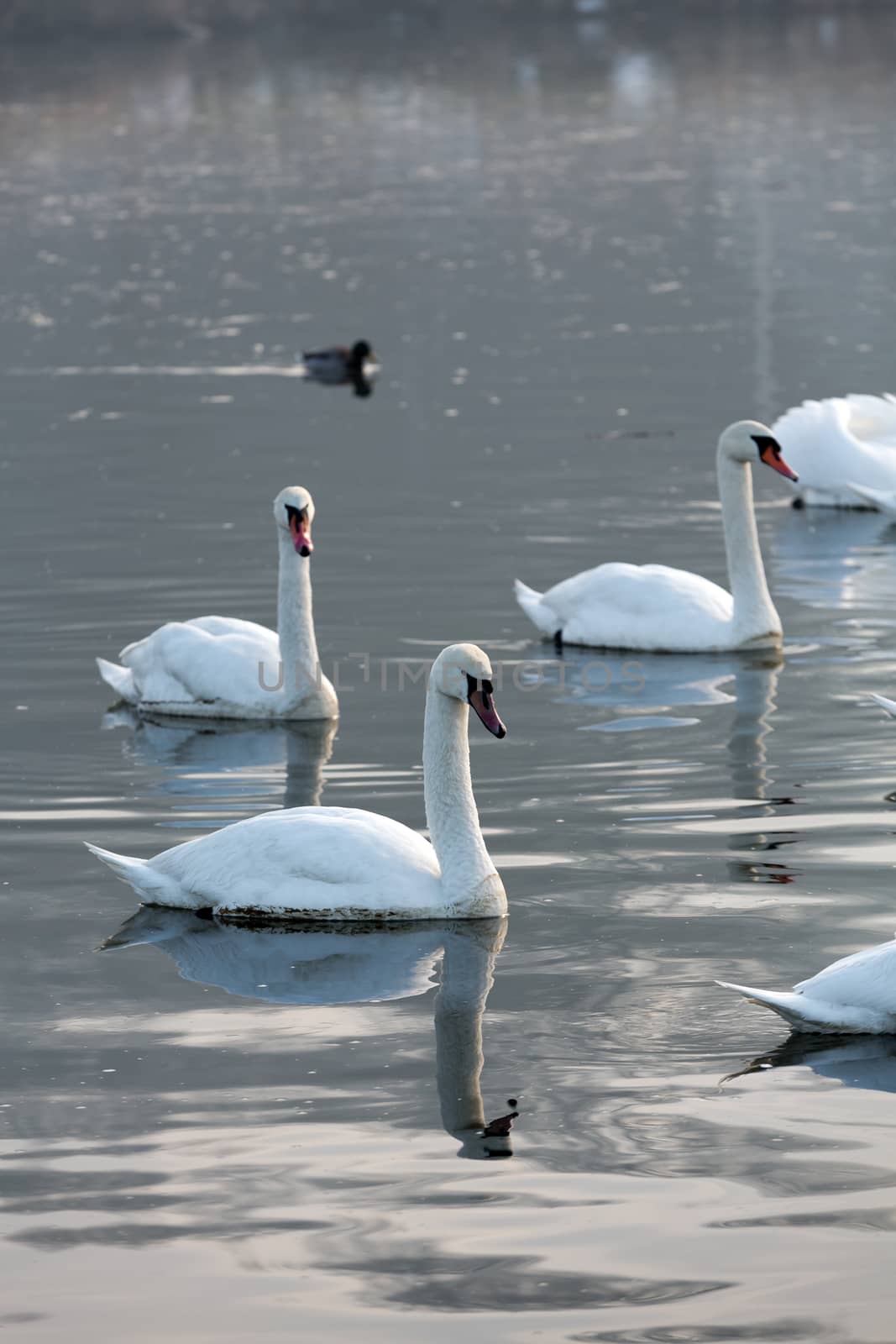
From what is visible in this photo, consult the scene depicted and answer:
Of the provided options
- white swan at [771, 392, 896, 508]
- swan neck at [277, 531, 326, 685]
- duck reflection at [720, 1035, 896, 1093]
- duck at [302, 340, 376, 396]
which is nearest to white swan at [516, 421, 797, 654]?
swan neck at [277, 531, 326, 685]

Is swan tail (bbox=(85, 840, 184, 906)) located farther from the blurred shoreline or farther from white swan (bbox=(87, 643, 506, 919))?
the blurred shoreline

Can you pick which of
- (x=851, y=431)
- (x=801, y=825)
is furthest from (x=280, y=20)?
(x=801, y=825)

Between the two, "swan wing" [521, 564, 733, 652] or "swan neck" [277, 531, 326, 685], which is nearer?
"swan neck" [277, 531, 326, 685]

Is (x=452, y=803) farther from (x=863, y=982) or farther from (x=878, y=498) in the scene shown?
(x=878, y=498)

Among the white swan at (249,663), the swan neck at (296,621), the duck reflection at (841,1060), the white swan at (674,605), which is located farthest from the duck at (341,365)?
the duck reflection at (841,1060)

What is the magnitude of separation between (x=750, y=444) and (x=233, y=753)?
386cm

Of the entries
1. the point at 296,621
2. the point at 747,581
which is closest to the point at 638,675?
the point at 747,581

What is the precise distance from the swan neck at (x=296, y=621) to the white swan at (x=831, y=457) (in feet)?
22.4

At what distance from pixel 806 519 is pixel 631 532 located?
1959mm

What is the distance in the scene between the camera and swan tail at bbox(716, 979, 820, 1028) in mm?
7301

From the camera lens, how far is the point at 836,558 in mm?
16688

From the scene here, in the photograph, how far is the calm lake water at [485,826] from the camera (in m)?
6.16

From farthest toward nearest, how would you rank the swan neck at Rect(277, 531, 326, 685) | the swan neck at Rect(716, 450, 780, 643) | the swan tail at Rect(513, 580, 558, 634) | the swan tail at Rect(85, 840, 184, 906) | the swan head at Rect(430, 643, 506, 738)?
the swan tail at Rect(513, 580, 558, 634), the swan neck at Rect(716, 450, 780, 643), the swan neck at Rect(277, 531, 326, 685), the swan tail at Rect(85, 840, 184, 906), the swan head at Rect(430, 643, 506, 738)

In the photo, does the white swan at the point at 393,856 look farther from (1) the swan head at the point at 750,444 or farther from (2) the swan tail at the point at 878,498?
(2) the swan tail at the point at 878,498
